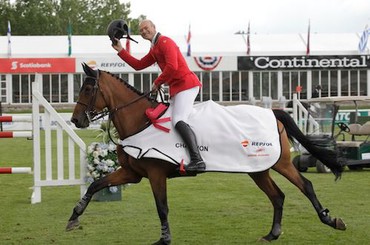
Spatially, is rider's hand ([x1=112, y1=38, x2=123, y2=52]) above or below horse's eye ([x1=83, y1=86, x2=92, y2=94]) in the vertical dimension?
above

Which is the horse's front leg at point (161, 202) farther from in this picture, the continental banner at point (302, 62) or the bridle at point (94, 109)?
the continental banner at point (302, 62)

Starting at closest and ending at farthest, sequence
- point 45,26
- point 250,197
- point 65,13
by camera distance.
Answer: point 250,197 < point 45,26 < point 65,13

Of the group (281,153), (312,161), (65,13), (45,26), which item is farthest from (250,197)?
(65,13)

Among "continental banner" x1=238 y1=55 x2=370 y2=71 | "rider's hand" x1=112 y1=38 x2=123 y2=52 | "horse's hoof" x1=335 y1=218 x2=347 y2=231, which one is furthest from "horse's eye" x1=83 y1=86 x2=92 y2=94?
"continental banner" x1=238 y1=55 x2=370 y2=71

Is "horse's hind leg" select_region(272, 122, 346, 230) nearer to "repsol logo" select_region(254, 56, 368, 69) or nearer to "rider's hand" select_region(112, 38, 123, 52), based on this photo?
"rider's hand" select_region(112, 38, 123, 52)

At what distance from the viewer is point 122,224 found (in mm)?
9188

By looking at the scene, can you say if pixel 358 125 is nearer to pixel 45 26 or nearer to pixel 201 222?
pixel 201 222

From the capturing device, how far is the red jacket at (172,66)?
7832mm

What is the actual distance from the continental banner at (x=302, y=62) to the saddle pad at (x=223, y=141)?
45395mm

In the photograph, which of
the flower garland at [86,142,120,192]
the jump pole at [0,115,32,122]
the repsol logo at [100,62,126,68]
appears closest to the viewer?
the flower garland at [86,142,120,192]

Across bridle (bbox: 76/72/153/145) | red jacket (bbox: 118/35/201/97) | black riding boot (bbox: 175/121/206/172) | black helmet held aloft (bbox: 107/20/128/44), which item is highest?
black helmet held aloft (bbox: 107/20/128/44)

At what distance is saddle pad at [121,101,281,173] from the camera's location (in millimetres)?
7871

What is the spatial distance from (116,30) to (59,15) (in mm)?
78791

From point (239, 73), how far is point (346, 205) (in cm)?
4422
